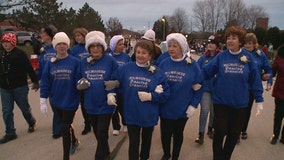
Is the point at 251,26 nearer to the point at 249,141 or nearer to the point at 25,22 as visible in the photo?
the point at 25,22

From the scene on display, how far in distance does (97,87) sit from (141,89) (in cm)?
67

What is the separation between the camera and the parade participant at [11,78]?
5195mm

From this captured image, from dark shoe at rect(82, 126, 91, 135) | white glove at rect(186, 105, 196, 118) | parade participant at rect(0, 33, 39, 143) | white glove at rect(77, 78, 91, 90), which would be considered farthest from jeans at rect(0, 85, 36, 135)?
white glove at rect(186, 105, 196, 118)

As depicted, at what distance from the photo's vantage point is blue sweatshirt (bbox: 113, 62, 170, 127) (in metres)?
3.70

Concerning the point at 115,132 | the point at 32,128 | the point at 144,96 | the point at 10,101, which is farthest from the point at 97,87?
the point at 32,128

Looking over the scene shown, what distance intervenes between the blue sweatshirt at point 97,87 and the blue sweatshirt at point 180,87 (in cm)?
80

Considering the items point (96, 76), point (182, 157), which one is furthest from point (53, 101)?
point (182, 157)

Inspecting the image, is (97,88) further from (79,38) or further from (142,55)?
(79,38)

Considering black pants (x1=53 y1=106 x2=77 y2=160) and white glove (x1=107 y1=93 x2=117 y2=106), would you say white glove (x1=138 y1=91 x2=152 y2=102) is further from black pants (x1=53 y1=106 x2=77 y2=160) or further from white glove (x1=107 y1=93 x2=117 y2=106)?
black pants (x1=53 y1=106 x2=77 y2=160)

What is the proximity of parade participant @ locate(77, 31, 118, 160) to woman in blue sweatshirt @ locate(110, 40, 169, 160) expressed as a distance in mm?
330

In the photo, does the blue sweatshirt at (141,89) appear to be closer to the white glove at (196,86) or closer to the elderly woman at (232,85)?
the white glove at (196,86)

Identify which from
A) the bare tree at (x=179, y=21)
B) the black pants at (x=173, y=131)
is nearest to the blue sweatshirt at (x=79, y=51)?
the black pants at (x=173, y=131)

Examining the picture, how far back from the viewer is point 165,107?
3996 millimetres

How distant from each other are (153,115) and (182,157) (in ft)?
4.26
